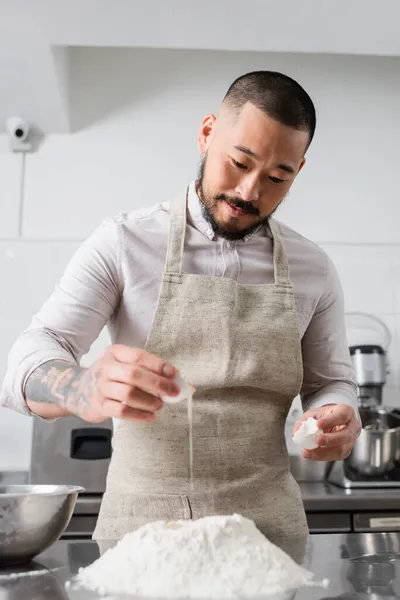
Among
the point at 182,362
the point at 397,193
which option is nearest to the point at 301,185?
the point at 397,193

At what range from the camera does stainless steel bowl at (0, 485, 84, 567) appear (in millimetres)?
951

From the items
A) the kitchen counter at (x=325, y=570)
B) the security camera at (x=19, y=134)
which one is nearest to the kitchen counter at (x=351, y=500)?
the kitchen counter at (x=325, y=570)

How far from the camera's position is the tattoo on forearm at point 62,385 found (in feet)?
3.48

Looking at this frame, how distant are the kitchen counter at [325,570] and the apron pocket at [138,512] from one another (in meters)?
0.10

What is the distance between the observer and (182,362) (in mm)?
1362

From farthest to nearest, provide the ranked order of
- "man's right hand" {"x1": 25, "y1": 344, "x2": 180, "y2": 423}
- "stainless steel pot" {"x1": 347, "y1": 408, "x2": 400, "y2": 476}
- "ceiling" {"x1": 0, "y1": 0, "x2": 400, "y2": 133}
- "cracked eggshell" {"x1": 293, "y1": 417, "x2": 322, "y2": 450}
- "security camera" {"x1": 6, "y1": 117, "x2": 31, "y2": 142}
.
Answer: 1. "security camera" {"x1": 6, "y1": 117, "x2": 31, "y2": 142}
2. "ceiling" {"x1": 0, "y1": 0, "x2": 400, "y2": 133}
3. "stainless steel pot" {"x1": 347, "y1": 408, "x2": 400, "y2": 476}
4. "cracked eggshell" {"x1": 293, "y1": 417, "x2": 322, "y2": 450}
5. "man's right hand" {"x1": 25, "y1": 344, "x2": 180, "y2": 423}

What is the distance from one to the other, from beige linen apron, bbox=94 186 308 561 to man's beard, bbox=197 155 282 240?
61 millimetres

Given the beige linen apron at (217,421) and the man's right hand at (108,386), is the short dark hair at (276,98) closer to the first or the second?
the beige linen apron at (217,421)

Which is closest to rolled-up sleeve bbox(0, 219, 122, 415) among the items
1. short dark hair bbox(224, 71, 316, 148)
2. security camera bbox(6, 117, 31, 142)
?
short dark hair bbox(224, 71, 316, 148)

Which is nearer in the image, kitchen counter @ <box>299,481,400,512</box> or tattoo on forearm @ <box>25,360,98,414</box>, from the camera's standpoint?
tattoo on forearm @ <box>25,360,98,414</box>

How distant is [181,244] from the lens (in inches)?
56.9

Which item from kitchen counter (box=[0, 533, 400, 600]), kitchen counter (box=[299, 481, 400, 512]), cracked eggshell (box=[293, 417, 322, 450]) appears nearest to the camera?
kitchen counter (box=[0, 533, 400, 600])

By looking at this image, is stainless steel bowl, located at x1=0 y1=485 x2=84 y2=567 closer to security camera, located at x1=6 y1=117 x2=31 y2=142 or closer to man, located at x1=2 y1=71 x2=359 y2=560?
man, located at x1=2 y1=71 x2=359 y2=560

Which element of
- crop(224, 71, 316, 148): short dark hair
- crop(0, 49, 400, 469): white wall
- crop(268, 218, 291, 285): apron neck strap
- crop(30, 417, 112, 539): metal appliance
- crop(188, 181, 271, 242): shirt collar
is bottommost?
crop(30, 417, 112, 539): metal appliance
